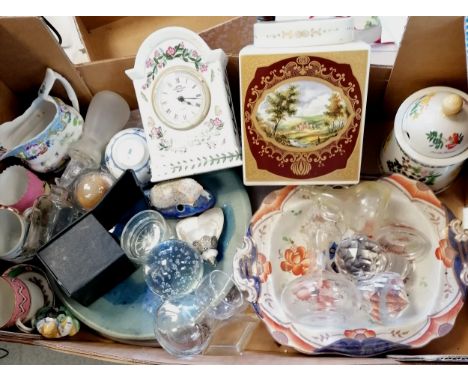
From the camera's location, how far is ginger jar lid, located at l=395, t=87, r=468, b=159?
0.72m

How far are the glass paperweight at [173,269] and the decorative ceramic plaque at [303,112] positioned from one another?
0.16m

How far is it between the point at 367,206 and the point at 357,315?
0.17 meters

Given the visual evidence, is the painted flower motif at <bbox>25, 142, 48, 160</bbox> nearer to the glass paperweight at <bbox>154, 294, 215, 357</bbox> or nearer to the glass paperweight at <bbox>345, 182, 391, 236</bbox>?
the glass paperweight at <bbox>154, 294, 215, 357</bbox>

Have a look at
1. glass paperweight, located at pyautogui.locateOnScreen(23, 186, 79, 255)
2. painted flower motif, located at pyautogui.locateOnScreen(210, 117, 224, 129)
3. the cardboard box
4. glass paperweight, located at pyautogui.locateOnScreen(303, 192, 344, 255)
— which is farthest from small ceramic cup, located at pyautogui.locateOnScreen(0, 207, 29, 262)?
glass paperweight, located at pyautogui.locateOnScreen(303, 192, 344, 255)

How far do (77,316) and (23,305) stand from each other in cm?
9

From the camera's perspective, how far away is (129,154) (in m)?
0.89

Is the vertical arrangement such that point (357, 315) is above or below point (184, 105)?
below

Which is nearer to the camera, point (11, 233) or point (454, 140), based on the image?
point (454, 140)

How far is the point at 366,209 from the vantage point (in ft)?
2.72

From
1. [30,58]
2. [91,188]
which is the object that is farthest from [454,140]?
[30,58]

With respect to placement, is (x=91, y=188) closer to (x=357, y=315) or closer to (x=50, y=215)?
(x=50, y=215)

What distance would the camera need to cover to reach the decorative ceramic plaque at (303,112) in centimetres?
76

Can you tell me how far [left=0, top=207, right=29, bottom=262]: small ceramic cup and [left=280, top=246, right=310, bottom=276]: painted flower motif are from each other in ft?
1.44

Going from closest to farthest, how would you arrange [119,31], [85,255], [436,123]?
[436,123] < [85,255] < [119,31]
